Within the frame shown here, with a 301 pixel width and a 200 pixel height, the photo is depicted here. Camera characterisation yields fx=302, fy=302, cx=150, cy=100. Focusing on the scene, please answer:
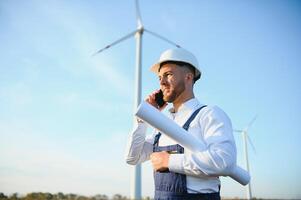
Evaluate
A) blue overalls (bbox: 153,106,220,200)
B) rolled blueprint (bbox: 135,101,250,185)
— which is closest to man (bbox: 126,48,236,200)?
blue overalls (bbox: 153,106,220,200)

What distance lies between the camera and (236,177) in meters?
3.54

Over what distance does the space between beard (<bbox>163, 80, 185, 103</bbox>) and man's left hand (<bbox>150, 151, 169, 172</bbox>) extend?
932 millimetres

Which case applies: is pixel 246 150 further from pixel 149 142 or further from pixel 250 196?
pixel 149 142

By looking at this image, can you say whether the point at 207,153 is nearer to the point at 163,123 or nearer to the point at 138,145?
the point at 163,123

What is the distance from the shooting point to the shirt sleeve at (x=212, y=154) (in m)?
3.24

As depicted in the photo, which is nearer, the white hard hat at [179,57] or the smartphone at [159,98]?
the white hard hat at [179,57]

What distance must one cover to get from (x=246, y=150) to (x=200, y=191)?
3557 centimetres

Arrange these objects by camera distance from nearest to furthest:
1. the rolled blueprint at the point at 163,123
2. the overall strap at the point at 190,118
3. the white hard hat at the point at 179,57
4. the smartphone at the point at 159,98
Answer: the rolled blueprint at the point at 163,123 → the overall strap at the point at 190,118 → the white hard hat at the point at 179,57 → the smartphone at the point at 159,98

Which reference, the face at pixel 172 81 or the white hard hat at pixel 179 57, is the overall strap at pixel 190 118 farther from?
the white hard hat at pixel 179 57

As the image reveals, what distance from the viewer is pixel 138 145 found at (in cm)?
436

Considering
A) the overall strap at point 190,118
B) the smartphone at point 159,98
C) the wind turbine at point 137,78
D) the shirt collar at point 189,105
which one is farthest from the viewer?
the wind turbine at point 137,78

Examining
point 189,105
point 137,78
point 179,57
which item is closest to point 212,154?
point 189,105

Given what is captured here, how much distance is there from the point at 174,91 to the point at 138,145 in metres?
0.94

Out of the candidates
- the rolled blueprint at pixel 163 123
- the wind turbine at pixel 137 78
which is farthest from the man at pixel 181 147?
the wind turbine at pixel 137 78
